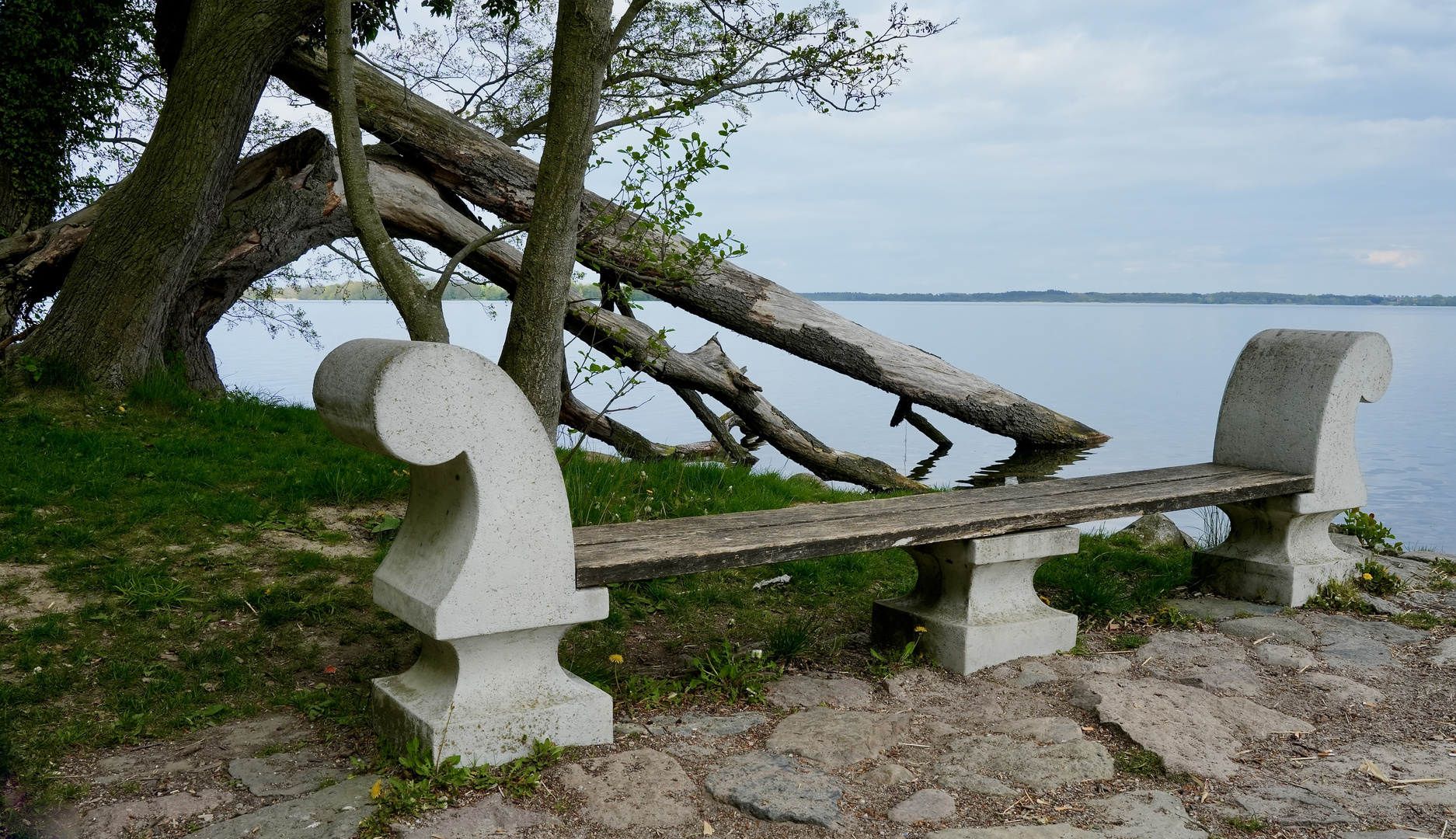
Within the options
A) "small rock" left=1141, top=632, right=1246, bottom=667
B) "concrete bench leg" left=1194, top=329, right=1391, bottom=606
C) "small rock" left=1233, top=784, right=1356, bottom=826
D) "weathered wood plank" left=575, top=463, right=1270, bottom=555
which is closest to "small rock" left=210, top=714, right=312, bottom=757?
"weathered wood plank" left=575, top=463, right=1270, bottom=555

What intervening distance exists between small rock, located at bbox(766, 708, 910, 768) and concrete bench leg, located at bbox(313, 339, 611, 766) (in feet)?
1.90

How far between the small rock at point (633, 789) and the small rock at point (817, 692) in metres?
0.66

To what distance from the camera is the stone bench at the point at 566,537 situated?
2.74 m

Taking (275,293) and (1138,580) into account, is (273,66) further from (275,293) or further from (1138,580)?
(1138,580)

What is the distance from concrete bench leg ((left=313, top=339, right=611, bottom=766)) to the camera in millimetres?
2656

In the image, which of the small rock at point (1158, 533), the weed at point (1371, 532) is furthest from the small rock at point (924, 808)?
the weed at point (1371, 532)

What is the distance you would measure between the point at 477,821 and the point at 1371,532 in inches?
207

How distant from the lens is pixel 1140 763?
3.10 metres

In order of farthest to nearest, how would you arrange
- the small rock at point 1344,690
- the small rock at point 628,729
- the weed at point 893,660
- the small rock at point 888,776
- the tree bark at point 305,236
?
1. the tree bark at point 305,236
2. the weed at point 893,660
3. the small rock at point 1344,690
4. the small rock at point 628,729
5. the small rock at point 888,776

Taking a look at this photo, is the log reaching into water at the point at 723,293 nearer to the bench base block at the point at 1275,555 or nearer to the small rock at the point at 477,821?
the bench base block at the point at 1275,555

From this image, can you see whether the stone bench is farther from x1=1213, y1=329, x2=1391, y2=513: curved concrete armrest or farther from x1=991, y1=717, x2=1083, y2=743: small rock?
x1=991, y1=717, x2=1083, y2=743: small rock

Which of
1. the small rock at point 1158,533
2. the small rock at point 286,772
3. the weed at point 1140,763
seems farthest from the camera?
the small rock at point 1158,533

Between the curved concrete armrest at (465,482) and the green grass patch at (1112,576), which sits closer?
the curved concrete armrest at (465,482)

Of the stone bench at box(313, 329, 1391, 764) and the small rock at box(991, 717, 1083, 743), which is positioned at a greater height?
the stone bench at box(313, 329, 1391, 764)
